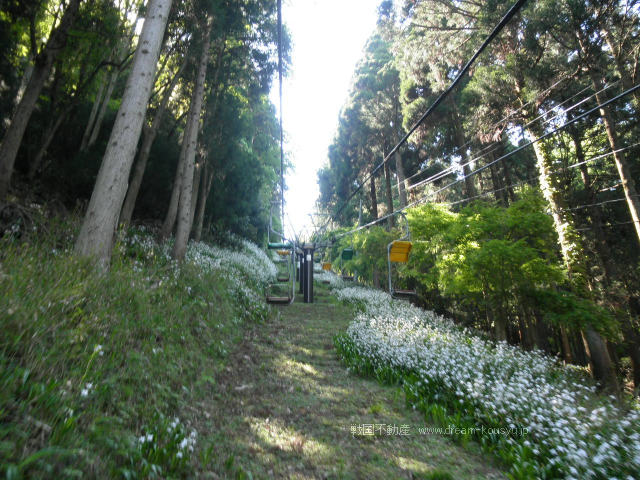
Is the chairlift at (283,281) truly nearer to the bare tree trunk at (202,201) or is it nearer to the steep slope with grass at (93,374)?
the bare tree trunk at (202,201)

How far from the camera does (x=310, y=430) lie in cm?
359

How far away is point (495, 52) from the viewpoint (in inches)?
504

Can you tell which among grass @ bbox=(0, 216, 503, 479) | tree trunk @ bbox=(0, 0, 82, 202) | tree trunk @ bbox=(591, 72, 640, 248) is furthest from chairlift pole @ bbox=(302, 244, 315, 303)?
tree trunk @ bbox=(591, 72, 640, 248)

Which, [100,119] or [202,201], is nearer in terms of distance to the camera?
[100,119]

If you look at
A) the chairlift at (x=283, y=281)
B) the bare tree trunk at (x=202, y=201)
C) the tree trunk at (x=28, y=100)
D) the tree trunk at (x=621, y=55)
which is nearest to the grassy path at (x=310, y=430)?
the chairlift at (x=283, y=281)

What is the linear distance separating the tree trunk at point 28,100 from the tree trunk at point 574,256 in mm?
14732

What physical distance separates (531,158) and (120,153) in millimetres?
21491

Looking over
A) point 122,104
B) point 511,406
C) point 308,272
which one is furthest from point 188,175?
point 511,406

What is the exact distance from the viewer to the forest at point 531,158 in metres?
9.96

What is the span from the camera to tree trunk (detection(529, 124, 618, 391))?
9.77 meters

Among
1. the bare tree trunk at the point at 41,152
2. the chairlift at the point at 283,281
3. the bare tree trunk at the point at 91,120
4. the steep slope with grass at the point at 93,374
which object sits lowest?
the steep slope with grass at the point at 93,374

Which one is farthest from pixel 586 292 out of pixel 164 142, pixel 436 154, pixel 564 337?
pixel 164 142

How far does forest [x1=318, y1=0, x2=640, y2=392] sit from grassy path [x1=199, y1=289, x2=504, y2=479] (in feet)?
18.8

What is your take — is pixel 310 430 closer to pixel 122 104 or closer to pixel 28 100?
pixel 122 104
